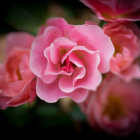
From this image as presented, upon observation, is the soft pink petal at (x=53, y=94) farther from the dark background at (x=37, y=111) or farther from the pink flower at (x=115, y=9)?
the dark background at (x=37, y=111)

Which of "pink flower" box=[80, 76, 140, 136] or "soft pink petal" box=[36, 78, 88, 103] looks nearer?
"soft pink petal" box=[36, 78, 88, 103]

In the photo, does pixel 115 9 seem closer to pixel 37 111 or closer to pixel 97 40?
pixel 97 40

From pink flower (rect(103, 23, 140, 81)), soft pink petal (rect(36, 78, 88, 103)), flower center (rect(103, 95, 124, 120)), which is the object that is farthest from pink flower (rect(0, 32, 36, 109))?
flower center (rect(103, 95, 124, 120))

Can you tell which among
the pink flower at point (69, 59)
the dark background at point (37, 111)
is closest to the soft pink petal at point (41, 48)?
the pink flower at point (69, 59)

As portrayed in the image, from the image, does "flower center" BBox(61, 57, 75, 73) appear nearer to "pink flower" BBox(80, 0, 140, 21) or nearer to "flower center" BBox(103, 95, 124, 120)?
"pink flower" BBox(80, 0, 140, 21)

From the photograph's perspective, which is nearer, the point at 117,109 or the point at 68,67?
the point at 68,67

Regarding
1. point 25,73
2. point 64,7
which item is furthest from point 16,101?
point 64,7

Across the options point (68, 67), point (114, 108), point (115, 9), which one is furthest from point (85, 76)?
point (114, 108)
